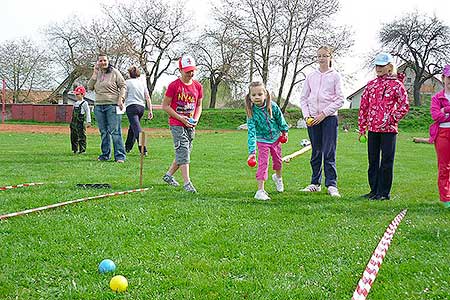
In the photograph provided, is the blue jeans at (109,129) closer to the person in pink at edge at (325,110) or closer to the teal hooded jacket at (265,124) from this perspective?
the teal hooded jacket at (265,124)

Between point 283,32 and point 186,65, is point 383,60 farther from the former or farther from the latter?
point 283,32

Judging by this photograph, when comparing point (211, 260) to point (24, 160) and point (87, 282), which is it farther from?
point (24, 160)

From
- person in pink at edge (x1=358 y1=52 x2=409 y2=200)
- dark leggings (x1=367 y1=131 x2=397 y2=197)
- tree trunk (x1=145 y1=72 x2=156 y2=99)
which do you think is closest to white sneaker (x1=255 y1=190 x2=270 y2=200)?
person in pink at edge (x1=358 y1=52 x2=409 y2=200)

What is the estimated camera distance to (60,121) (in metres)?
34.2

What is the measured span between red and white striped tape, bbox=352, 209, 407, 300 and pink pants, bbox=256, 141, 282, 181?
183 cm

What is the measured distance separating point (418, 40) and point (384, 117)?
44.7m

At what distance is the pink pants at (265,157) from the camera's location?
605cm

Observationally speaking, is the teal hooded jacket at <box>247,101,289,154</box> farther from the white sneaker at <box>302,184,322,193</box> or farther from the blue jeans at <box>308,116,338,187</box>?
the white sneaker at <box>302,184,322,193</box>

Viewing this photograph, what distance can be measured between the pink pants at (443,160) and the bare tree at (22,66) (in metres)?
48.2

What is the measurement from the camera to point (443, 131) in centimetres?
578

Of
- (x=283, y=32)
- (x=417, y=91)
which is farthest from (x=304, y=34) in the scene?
(x=417, y=91)

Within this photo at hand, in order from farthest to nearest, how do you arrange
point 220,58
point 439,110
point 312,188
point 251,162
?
point 220,58
point 312,188
point 439,110
point 251,162

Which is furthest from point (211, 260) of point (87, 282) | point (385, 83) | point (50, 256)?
point (385, 83)

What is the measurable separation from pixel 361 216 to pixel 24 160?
6810mm
